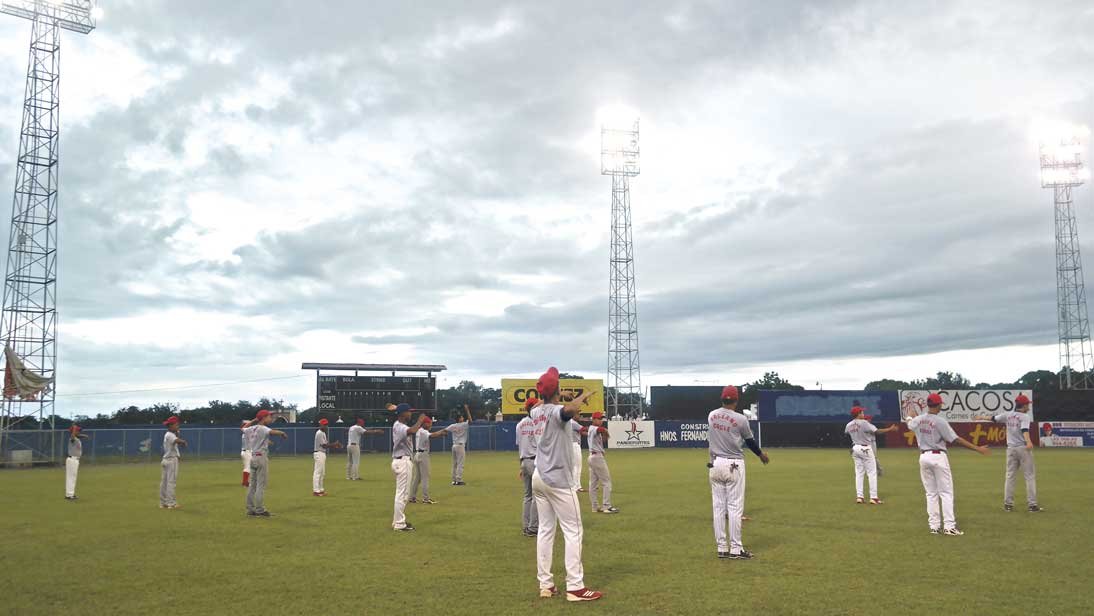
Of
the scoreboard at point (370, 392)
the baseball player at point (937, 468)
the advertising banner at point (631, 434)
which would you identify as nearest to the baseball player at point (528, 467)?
the baseball player at point (937, 468)

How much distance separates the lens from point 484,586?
30.5ft

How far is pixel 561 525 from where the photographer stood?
28.5 feet

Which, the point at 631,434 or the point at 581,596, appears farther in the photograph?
the point at 631,434

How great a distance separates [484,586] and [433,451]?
146ft

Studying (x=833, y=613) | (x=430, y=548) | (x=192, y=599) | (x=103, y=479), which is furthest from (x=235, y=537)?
(x=103, y=479)

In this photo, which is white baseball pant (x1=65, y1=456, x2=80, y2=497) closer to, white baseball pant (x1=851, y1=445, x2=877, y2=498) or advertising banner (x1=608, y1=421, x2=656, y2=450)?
white baseball pant (x1=851, y1=445, x2=877, y2=498)

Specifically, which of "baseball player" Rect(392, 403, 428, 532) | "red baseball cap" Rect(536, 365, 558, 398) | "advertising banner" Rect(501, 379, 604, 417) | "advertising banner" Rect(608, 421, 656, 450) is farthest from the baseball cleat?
"advertising banner" Rect(501, 379, 604, 417)

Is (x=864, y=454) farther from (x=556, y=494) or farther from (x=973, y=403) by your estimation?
(x=973, y=403)

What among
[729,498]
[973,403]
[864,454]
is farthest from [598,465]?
[973,403]

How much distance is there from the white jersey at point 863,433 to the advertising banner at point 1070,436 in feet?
136

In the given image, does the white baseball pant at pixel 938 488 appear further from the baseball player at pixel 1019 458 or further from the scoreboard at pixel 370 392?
the scoreboard at pixel 370 392

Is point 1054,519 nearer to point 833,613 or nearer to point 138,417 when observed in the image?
point 833,613

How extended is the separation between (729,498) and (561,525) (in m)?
3.44

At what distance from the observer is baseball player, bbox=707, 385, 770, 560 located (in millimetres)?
10930
